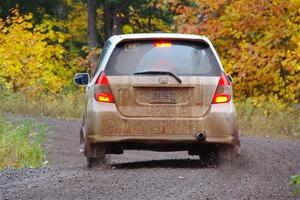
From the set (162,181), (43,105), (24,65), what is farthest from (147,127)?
(24,65)

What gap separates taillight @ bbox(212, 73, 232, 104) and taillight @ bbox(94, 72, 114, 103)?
4.07ft

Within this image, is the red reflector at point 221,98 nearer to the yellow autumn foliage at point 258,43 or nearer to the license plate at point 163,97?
the license plate at point 163,97

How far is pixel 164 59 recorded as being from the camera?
439 inches

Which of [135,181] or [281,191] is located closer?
[281,191]

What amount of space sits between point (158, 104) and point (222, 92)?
0.79m

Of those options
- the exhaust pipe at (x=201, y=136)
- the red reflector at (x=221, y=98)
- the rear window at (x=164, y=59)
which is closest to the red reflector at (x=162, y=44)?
the rear window at (x=164, y=59)

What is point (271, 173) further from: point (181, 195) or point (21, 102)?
point (21, 102)

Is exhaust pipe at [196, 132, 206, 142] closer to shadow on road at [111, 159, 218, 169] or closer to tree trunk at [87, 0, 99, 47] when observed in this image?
shadow on road at [111, 159, 218, 169]

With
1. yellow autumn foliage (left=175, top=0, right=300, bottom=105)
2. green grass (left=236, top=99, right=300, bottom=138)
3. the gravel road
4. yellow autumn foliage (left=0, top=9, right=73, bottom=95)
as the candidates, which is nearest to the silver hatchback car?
the gravel road

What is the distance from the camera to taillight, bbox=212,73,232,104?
11.0 meters

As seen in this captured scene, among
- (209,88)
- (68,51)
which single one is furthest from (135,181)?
(68,51)

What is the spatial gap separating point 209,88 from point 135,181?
1.85 meters

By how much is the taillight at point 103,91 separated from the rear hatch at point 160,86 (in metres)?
0.05

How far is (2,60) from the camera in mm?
31844
